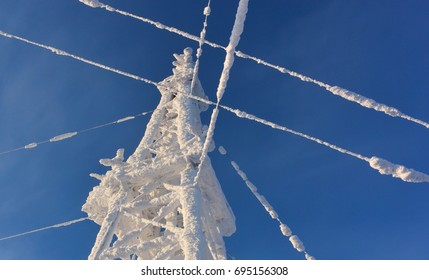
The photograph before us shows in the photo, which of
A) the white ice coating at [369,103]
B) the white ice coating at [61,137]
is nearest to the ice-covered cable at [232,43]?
the white ice coating at [369,103]

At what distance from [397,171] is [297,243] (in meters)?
4.54

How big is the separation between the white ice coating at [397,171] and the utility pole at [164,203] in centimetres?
386

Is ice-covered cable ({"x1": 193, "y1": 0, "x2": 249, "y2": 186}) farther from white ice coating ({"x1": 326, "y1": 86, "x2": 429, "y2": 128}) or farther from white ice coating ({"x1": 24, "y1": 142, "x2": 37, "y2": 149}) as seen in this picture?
white ice coating ({"x1": 24, "y1": 142, "x2": 37, "y2": 149})

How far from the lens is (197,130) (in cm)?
1325

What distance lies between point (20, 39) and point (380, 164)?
668cm

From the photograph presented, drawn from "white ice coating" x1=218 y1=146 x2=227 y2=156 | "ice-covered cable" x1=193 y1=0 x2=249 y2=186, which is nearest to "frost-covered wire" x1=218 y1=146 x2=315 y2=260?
"white ice coating" x1=218 y1=146 x2=227 y2=156

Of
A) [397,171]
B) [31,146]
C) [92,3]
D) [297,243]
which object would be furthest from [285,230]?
[31,146]

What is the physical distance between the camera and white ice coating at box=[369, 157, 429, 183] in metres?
5.71

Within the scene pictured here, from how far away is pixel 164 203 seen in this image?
1048 cm

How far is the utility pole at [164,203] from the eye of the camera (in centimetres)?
941

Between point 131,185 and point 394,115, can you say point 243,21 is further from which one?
point 131,185

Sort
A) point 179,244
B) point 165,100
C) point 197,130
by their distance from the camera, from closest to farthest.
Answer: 1. point 179,244
2. point 197,130
3. point 165,100

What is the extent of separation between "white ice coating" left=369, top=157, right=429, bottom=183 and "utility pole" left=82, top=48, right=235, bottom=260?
152 inches
